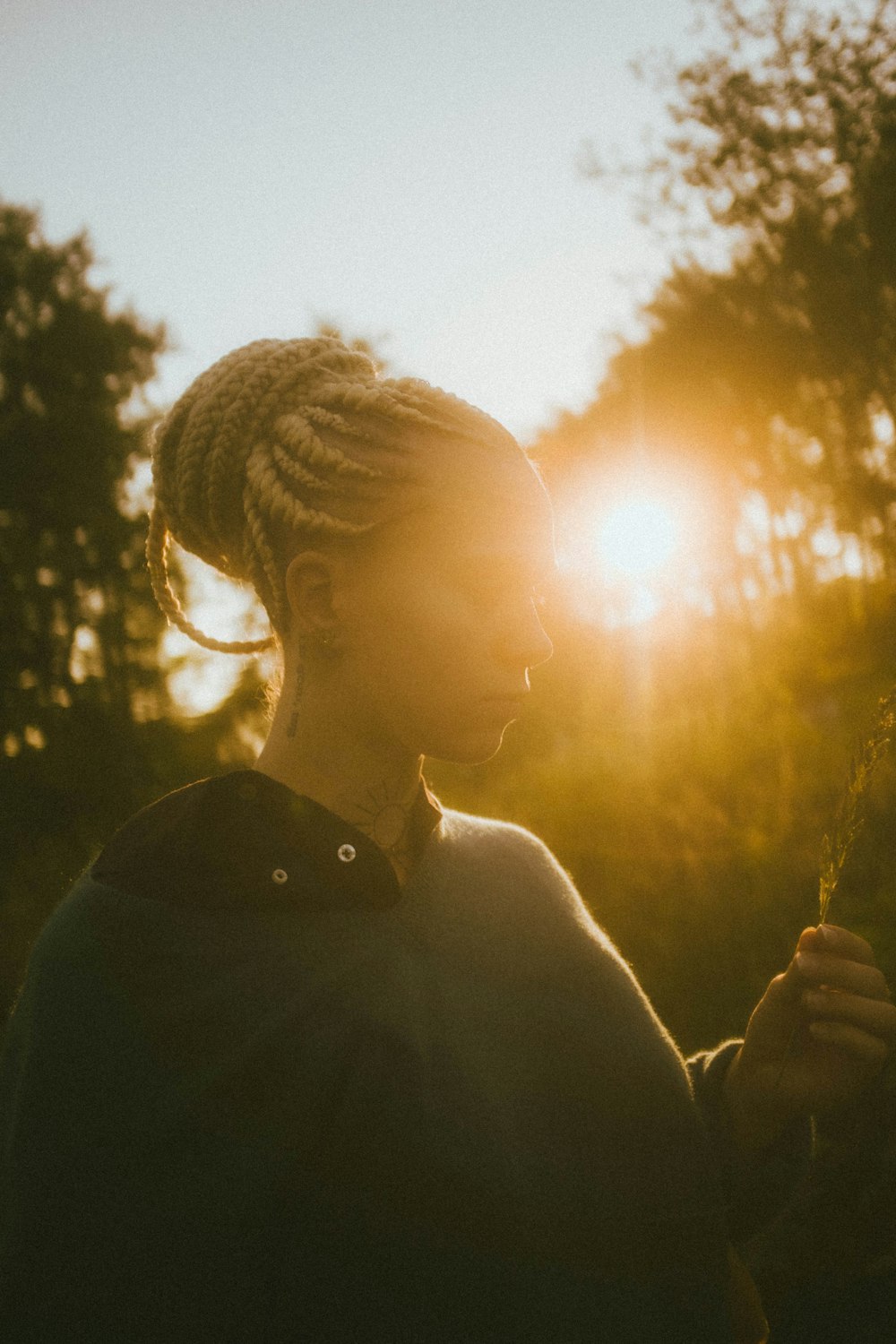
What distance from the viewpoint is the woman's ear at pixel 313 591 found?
1690 mm

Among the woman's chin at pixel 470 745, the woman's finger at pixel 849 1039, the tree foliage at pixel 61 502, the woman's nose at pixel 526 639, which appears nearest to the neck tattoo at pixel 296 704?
the woman's chin at pixel 470 745

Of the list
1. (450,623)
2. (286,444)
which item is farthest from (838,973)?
(286,444)

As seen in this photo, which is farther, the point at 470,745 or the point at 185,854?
the point at 470,745

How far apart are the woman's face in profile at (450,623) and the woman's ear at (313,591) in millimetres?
39

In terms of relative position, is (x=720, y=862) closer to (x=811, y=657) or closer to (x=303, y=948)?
(x=303, y=948)

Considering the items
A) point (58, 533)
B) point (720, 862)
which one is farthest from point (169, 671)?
point (720, 862)

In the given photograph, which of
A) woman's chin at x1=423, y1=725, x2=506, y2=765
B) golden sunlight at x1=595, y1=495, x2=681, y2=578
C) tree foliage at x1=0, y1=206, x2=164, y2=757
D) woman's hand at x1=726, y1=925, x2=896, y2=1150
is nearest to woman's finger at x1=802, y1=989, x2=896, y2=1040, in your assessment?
Result: woman's hand at x1=726, y1=925, x2=896, y2=1150

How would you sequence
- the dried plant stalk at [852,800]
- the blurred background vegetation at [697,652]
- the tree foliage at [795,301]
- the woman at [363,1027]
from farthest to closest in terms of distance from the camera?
1. the tree foliage at [795,301]
2. the blurred background vegetation at [697,652]
3. the dried plant stalk at [852,800]
4. the woman at [363,1027]

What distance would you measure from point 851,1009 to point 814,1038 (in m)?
0.11

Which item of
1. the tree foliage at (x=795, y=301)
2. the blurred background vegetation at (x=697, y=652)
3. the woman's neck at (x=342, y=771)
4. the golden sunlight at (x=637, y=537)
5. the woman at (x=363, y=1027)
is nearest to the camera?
the woman at (x=363, y=1027)

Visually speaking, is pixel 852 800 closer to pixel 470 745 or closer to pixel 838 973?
pixel 838 973

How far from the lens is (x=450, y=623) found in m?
1.66

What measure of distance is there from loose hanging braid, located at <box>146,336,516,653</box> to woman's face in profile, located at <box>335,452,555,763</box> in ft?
0.30

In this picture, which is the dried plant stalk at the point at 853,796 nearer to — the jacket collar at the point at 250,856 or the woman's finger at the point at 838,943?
the woman's finger at the point at 838,943
